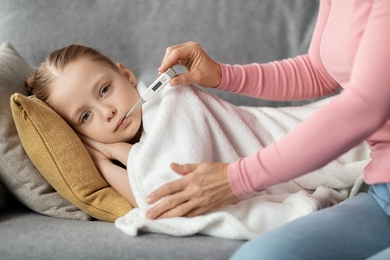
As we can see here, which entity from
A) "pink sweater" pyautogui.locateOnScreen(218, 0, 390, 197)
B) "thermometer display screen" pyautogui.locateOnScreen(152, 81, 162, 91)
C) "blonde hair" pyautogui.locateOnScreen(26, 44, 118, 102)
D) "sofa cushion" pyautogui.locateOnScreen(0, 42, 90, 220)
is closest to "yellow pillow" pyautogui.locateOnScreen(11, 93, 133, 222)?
"sofa cushion" pyautogui.locateOnScreen(0, 42, 90, 220)

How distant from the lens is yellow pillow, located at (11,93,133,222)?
1.22 m

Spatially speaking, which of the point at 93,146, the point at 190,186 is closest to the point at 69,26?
the point at 93,146

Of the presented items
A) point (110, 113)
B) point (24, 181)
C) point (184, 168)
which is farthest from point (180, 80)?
point (24, 181)

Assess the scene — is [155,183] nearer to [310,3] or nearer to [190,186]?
[190,186]

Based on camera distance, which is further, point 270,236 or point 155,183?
point 155,183

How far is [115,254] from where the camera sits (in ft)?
3.39

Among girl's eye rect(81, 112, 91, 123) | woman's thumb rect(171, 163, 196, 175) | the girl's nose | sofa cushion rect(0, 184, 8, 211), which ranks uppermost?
the girl's nose

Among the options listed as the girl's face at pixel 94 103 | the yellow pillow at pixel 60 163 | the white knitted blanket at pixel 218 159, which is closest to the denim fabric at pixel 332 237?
the white knitted blanket at pixel 218 159

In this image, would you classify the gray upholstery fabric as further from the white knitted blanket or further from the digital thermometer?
the digital thermometer

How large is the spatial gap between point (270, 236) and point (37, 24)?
1.31 meters

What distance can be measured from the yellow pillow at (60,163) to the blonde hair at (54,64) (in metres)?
0.13

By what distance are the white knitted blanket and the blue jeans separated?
0.40ft

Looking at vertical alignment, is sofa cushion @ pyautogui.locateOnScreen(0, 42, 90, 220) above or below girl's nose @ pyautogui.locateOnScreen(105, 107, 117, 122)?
below

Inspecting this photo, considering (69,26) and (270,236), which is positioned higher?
(69,26)
